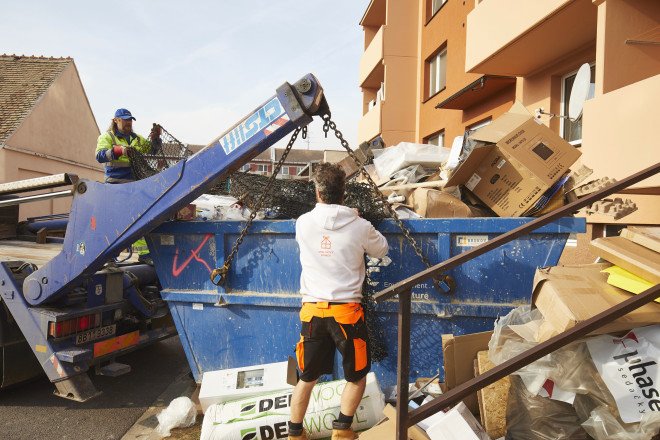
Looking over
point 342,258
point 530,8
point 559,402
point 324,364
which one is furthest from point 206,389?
point 530,8

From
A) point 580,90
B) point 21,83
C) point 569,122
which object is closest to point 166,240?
point 580,90

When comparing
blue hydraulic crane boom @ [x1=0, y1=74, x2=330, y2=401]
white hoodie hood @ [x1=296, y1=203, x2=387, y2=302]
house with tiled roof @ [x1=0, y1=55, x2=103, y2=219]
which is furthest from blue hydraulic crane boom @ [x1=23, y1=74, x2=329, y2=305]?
house with tiled roof @ [x1=0, y1=55, x2=103, y2=219]

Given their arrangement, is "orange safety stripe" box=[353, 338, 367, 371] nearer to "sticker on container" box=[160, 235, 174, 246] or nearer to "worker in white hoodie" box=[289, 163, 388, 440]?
"worker in white hoodie" box=[289, 163, 388, 440]

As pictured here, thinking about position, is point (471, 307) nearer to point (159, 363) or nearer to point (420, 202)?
point (420, 202)

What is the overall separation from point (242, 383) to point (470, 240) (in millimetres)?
1842

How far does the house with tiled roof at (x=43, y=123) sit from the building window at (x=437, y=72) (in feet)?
46.5

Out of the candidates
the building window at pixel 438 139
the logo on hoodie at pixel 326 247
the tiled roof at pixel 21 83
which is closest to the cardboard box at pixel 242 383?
the logo on hoodie at pixel 326 247

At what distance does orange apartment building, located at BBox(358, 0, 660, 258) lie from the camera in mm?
4812

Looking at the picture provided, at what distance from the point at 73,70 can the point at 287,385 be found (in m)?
22.4

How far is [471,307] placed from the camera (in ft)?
9.74

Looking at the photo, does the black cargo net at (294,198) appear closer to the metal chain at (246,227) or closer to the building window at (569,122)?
the metal chain at (246,227)

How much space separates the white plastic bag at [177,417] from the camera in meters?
3.16

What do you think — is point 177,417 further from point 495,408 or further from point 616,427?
point 616,427

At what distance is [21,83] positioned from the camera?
18.8m
